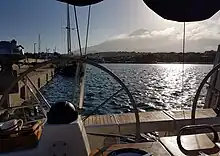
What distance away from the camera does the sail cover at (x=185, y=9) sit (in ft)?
3.69

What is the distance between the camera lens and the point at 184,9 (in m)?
1.14

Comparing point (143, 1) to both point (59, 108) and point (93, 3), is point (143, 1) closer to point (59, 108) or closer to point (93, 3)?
point (93, 3)

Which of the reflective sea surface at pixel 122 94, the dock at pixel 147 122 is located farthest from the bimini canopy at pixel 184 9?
the dock at pixel 147 122

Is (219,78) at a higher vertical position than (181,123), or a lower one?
higher

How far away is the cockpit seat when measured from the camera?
83cm

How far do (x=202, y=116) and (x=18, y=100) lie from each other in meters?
8.19

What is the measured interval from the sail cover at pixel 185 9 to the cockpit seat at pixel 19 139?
0.81 meters

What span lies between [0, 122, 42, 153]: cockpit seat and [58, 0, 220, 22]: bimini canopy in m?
0.69

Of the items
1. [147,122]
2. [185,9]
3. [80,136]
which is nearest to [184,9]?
[185,9]

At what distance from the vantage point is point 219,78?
3.74 meters

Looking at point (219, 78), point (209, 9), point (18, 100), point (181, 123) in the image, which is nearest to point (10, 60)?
point (209, 9)

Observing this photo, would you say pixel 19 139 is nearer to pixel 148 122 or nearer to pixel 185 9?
pixel 185 9

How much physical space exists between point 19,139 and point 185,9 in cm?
92

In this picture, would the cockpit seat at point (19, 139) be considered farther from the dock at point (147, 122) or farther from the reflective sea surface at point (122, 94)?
the dock at point (147, 122)
